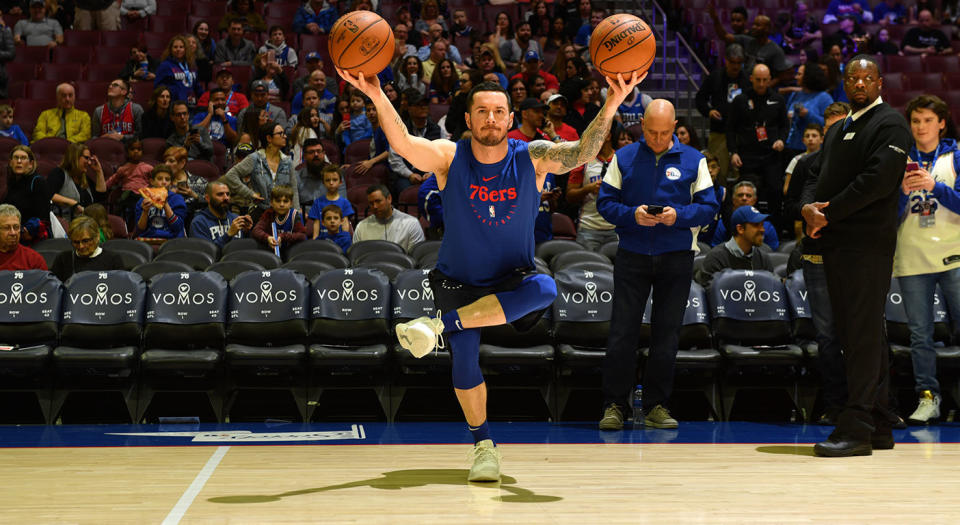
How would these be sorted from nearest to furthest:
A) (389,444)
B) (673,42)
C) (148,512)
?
(148,512), (389,444), (673,42)

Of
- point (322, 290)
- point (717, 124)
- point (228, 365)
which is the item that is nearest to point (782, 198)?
point (717, 124)

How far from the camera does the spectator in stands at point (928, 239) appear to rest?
6.04 m

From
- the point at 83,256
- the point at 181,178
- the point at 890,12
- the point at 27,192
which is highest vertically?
the point at 890,12

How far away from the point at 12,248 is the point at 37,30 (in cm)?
662

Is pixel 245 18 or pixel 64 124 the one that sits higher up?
pixel 245 18

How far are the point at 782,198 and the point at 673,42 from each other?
414cm

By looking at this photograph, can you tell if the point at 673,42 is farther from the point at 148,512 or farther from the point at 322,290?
the point at 148,512

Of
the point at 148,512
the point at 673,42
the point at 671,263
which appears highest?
the point at 673,42

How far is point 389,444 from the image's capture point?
5.40 meters

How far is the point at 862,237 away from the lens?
4867 mm

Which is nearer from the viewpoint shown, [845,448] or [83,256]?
[845,448]

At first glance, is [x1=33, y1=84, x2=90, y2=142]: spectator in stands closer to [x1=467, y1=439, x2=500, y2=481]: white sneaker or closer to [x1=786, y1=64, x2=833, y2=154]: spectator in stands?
[x1=786, y1=64, x2=833, y2=154]: spectator in stands

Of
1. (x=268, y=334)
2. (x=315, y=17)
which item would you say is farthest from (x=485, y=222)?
(x=315, y=17)

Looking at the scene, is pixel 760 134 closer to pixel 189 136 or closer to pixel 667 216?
pixel 667 216
